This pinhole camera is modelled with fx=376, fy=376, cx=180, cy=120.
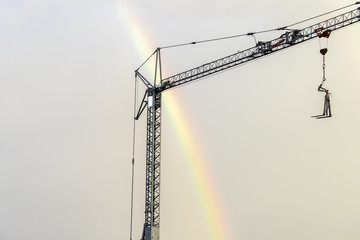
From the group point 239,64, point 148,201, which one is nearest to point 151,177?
point 148,201

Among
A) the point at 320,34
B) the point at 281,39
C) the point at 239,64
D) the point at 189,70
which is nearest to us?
the point at 320,34

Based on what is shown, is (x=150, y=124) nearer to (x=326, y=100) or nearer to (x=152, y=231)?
(x=152, y=231)

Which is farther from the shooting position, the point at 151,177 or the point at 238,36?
the point at 151,177

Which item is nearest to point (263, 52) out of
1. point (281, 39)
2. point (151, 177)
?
point (281, 39)

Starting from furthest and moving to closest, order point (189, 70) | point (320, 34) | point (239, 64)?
point (189, 70) → point (239, 64) → point (320, 34)

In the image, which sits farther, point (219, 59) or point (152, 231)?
point (152, 231)

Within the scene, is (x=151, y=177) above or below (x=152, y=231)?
above

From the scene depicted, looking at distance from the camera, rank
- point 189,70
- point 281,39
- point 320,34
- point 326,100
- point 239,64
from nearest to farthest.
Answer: point 326,100
point 320,34
point 281,39
point 239,64
point 189,70

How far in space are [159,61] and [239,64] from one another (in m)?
10.5

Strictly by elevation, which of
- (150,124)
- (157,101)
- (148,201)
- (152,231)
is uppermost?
(157,101)

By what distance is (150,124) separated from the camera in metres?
45.8

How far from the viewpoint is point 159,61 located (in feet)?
152

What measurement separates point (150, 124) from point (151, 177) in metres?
6.40

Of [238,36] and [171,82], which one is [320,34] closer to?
[238,36]
